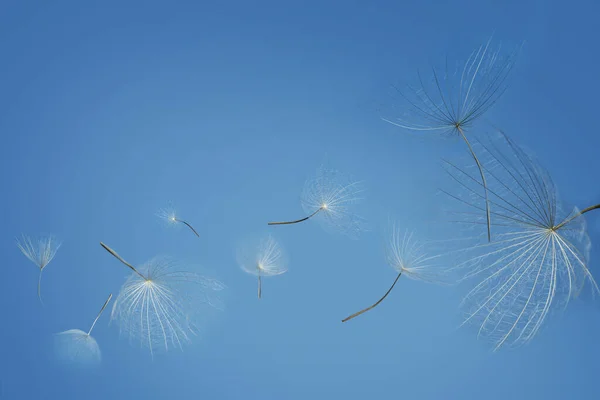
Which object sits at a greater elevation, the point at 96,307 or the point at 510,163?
the point at 510,163

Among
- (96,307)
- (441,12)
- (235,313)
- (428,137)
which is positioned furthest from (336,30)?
(96,307)

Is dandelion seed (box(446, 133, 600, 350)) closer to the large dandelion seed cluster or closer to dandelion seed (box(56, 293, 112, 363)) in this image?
the large dandelion seed cluster

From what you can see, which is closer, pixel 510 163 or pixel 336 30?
pixel 510 163

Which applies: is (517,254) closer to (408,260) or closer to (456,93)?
(408,260)

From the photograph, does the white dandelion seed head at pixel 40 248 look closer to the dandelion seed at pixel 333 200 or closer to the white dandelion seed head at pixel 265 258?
the white dandelion seed head at pixel 265 258

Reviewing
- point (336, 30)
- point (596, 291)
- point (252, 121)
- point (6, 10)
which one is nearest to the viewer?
point (596, 291)

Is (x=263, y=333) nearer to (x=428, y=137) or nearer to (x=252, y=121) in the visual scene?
(x=252, y=121)

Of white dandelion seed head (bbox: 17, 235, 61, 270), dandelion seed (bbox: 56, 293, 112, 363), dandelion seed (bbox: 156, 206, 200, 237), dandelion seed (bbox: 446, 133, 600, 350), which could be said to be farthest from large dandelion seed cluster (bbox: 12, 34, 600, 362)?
white dandelion seed head (bbox: 17, 235, 61, 270)
